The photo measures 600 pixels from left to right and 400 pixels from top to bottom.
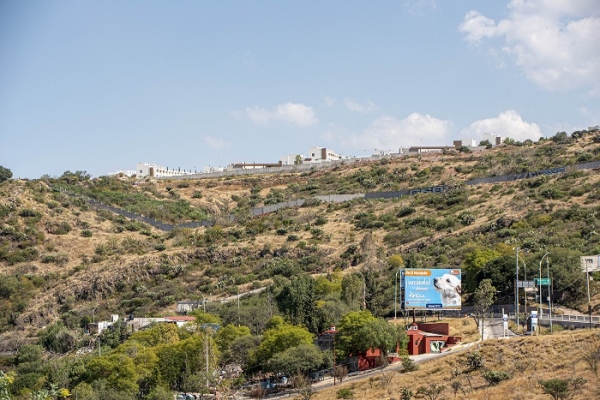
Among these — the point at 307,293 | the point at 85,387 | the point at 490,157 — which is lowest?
the point at 85,387

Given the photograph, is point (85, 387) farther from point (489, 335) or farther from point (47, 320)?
point (47, 320)

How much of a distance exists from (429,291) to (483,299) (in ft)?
14.3

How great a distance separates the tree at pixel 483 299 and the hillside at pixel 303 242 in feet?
13.3

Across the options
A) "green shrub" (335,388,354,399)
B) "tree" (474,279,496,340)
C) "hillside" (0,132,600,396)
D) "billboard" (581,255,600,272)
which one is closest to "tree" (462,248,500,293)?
"hillside" (0,132,600,396)

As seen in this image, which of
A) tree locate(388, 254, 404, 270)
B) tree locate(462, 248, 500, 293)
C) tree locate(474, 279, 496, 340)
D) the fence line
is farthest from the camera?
the fence line

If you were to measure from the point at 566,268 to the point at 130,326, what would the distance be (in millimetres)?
39166

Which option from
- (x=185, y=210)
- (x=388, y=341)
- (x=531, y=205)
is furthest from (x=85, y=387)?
(x=185, y=210)

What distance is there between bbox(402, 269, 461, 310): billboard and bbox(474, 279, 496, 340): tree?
68.8 inches

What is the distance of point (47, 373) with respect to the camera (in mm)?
70125

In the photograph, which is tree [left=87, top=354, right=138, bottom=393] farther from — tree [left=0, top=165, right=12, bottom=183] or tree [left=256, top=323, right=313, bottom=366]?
tree [left=0, top=165, right=12, bottom=183]

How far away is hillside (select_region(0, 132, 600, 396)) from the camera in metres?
79.1

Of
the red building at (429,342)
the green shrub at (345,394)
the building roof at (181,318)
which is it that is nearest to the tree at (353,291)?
the red building at (429,342)

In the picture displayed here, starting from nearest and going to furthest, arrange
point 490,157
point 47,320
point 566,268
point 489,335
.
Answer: point 489,335, point 566,268, point 47,320, point 490,157

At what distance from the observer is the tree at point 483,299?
61681 mm
